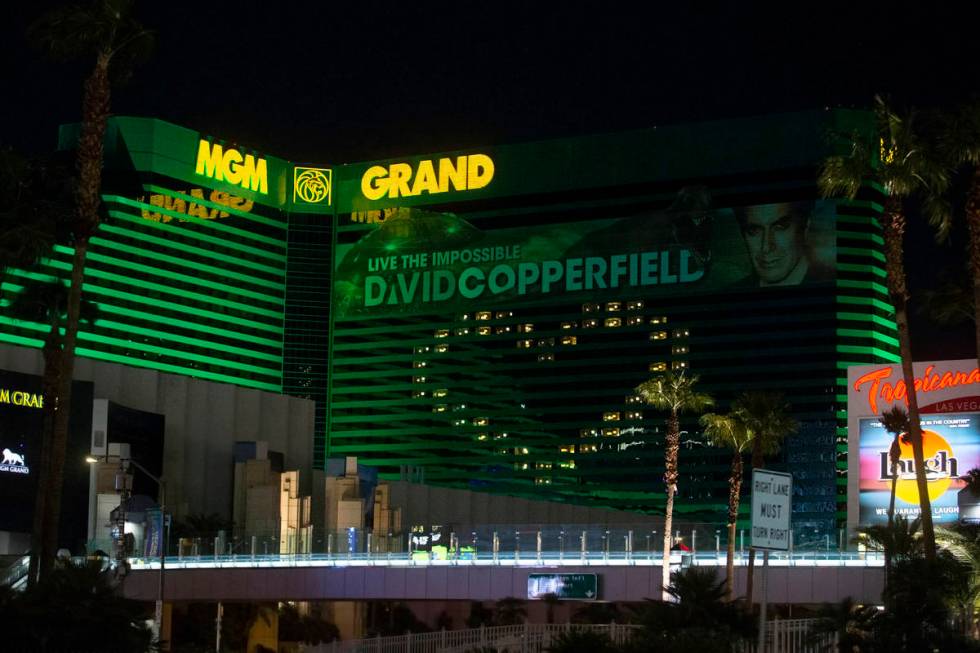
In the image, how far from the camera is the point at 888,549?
53969 millimetres

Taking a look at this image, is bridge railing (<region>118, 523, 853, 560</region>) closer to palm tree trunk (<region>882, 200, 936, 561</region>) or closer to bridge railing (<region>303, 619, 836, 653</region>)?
palm tree trunk (<region>882, 200, 936, 561</region>)

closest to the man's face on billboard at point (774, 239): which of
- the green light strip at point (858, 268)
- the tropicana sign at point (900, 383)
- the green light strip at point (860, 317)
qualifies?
the green light strip at point (858, 268)

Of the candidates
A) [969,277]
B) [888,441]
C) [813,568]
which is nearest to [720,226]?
[888,441]

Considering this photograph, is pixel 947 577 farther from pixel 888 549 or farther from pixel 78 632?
pixel 78 632

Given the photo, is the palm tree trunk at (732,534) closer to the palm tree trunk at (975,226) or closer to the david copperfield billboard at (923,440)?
the david copperfield billboard at (923,440)

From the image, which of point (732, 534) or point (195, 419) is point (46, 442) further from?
point (195, 419)

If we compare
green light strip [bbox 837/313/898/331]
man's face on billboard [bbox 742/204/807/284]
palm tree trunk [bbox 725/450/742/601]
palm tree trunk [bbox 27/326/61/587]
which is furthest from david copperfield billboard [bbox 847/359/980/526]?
green light strip [bbox 837/313/898/331]

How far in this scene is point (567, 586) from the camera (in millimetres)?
73062

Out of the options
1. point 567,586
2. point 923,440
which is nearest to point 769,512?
point 567,586

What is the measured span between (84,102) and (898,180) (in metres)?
22.8

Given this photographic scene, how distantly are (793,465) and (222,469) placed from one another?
305 ft

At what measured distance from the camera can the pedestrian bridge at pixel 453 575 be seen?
226 feet

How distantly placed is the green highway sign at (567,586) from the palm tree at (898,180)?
22550 mm

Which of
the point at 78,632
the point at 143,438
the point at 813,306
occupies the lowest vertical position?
the point at 78,632
